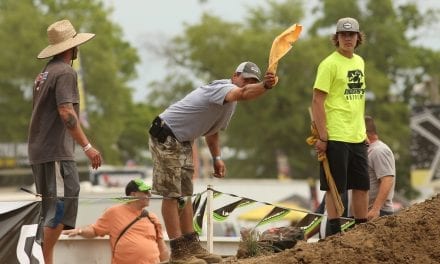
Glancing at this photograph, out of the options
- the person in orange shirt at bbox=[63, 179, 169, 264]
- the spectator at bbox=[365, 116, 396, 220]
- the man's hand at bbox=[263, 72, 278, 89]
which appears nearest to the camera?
the man's hand at bbox=[263, 72, 278, 89]

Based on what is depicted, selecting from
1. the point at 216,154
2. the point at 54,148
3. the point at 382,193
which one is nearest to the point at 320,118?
the point at 216,154

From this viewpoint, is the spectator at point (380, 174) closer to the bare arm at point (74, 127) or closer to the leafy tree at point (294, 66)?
the bare arm at point (74, 127)

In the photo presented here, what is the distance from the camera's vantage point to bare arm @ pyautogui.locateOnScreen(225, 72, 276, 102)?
918cm

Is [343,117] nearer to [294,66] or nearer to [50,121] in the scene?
[50,121]

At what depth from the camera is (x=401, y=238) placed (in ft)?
29.1

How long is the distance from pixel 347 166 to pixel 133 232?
7.44 feet

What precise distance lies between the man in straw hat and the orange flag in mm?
1635

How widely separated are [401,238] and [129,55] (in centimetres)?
6645

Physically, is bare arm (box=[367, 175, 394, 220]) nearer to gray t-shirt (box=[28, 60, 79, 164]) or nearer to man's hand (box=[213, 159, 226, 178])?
man's hand (box=[213, 159, 226, 178])

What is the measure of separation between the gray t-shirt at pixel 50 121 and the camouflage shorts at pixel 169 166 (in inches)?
27.5

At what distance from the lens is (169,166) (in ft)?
32.8

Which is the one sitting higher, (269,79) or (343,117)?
(269,79)

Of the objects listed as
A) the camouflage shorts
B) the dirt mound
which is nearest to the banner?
the camouflage shorts

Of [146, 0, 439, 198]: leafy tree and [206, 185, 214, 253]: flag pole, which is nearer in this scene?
[206, 185, 214, 253]: flag pole
